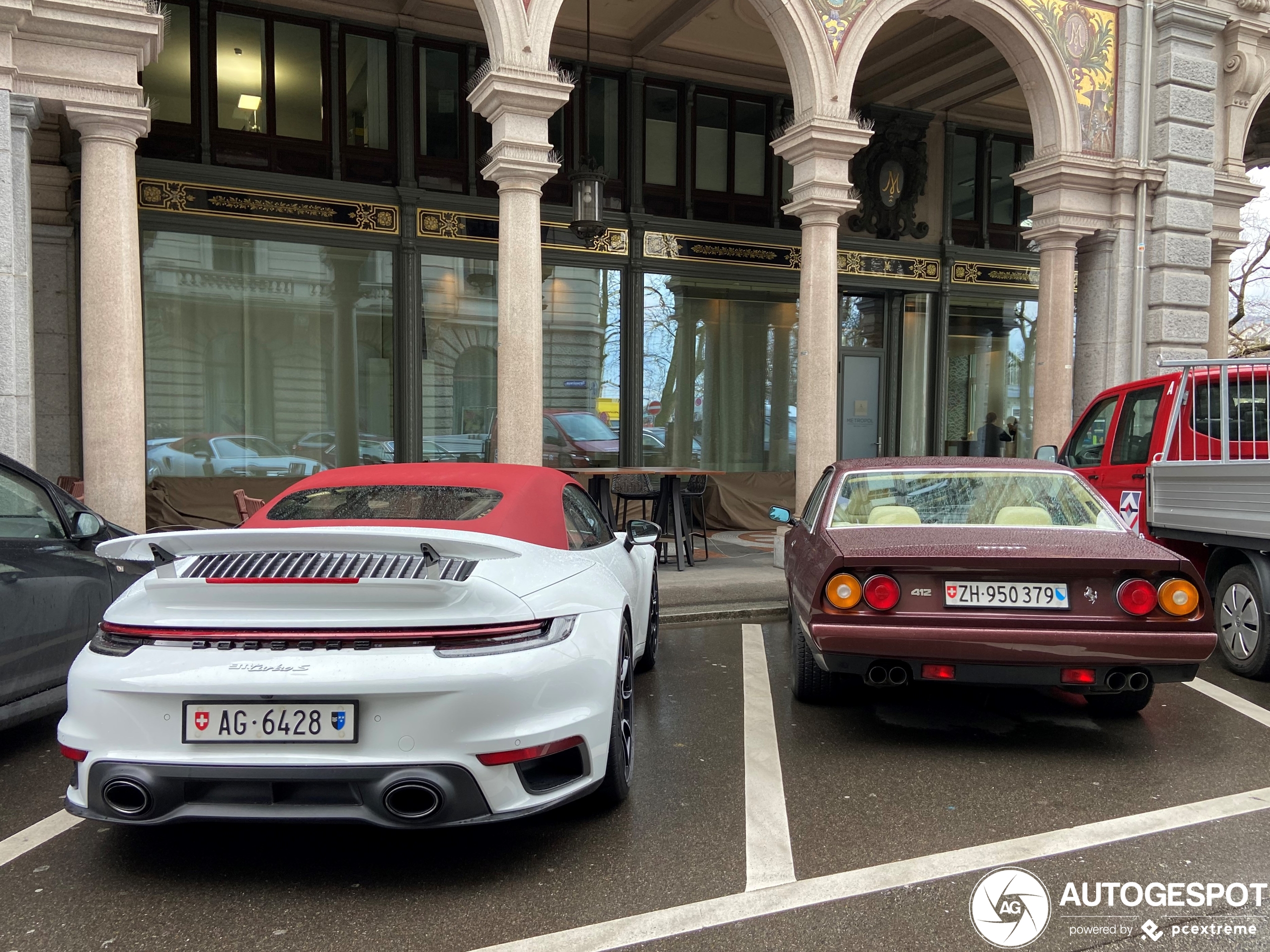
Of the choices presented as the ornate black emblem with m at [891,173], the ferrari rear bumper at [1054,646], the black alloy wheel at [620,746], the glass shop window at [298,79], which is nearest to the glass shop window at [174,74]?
the glass shop window at [298,79]

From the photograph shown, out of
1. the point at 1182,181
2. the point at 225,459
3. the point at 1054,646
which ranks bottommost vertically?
the point at 1054,646

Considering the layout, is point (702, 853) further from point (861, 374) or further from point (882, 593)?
point (861, 374)

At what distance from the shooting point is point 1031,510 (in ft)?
16.6

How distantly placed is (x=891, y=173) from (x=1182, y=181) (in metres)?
4.49

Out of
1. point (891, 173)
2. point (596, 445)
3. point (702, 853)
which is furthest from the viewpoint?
point (891, 173)

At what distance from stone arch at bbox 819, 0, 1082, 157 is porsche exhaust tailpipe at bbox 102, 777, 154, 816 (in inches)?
404

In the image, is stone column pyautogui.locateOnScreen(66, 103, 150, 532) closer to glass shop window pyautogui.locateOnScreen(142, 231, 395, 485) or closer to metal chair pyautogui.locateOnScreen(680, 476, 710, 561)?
glass shop window pyautogui.locateOnScreen(142, 231, 395, 485)

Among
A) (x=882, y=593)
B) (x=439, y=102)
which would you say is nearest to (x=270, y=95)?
(x=439, y=102)

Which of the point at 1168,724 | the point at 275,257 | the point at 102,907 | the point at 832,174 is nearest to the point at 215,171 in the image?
the point at 275,257

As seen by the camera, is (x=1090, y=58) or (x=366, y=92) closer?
(x=1090, y=58)

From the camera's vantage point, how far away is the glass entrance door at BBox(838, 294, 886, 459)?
52.2 ft

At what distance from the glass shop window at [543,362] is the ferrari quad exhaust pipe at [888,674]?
27.9 ft

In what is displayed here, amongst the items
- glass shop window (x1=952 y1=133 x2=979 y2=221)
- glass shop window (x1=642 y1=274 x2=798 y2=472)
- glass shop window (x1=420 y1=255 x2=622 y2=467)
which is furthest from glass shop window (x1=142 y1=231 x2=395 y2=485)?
glass shop window (x1=952 y1=133 x2=979 y2=221)

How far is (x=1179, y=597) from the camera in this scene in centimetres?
425
